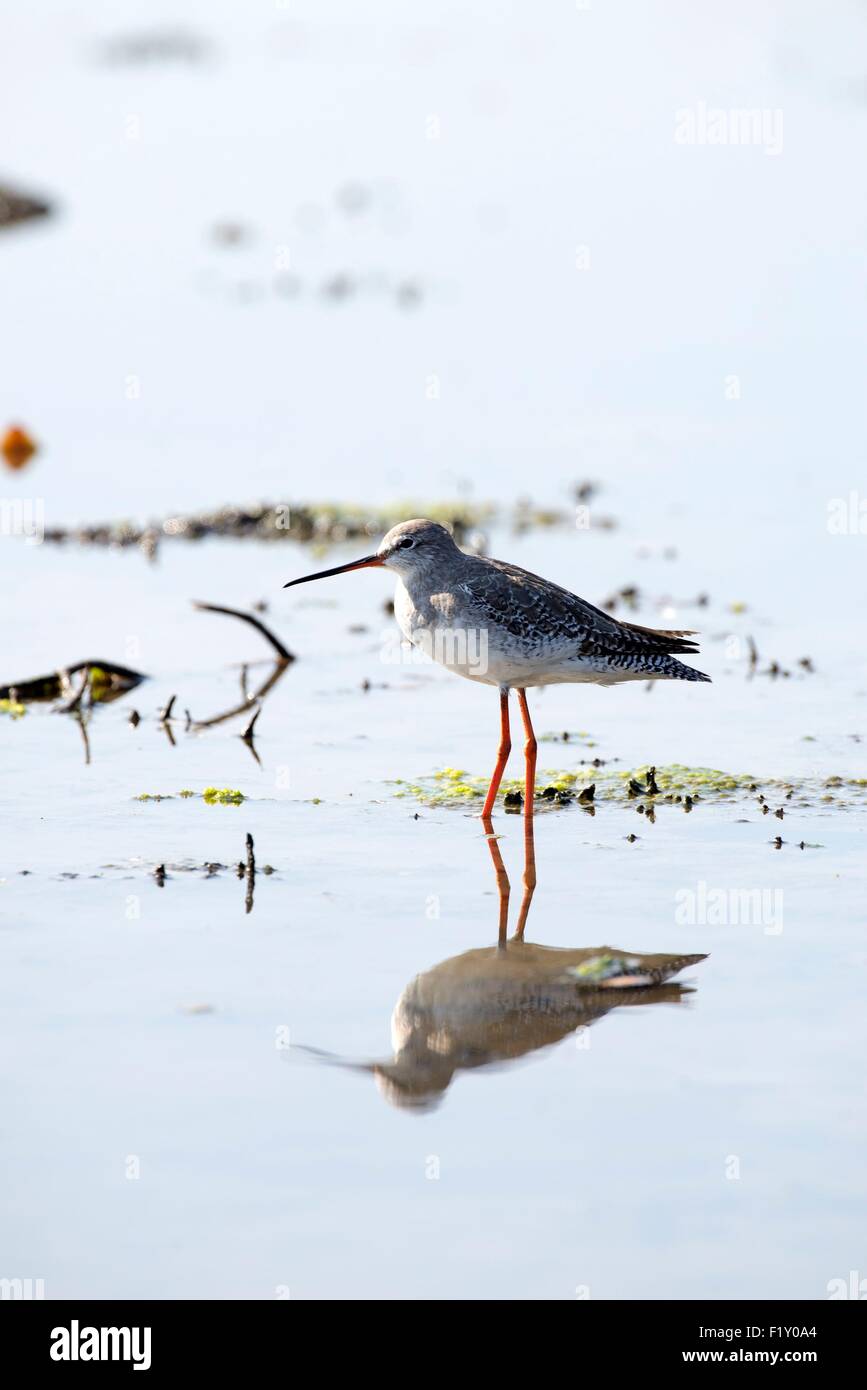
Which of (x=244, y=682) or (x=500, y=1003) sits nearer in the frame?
(x=500, y=1003)

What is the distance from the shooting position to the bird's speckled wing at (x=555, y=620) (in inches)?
375

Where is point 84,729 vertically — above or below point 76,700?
below

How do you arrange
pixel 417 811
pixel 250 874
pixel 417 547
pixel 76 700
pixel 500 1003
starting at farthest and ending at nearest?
1. pixel 76 700
2. pixel 417 547
3. pixel 417 811
4. pixel 250 874
5. pixel 500 1003

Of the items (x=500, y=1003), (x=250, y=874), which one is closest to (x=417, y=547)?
(x=250, y=874)

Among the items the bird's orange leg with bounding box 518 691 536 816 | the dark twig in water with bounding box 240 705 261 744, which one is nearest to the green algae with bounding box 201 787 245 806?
the dark twig in water with bounding box 240 705 261 744

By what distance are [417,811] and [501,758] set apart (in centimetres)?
54

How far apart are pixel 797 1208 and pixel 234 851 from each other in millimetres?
3641

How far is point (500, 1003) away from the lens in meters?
7.08

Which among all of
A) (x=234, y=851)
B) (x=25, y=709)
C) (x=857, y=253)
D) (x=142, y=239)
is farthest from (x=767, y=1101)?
(x=142, y=239)

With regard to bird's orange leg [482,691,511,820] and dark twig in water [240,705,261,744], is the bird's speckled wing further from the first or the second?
dark twig in water [240,705,261,744]

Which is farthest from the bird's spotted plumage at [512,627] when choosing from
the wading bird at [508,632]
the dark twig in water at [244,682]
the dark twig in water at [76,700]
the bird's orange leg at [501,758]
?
the dark twig in water at [76,700]

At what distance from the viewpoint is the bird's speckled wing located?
9.53 meters

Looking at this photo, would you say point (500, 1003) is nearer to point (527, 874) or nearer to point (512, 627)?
point (527, 874)

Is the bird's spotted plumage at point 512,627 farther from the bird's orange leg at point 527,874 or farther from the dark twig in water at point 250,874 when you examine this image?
the dark twig in water at point 250,874
